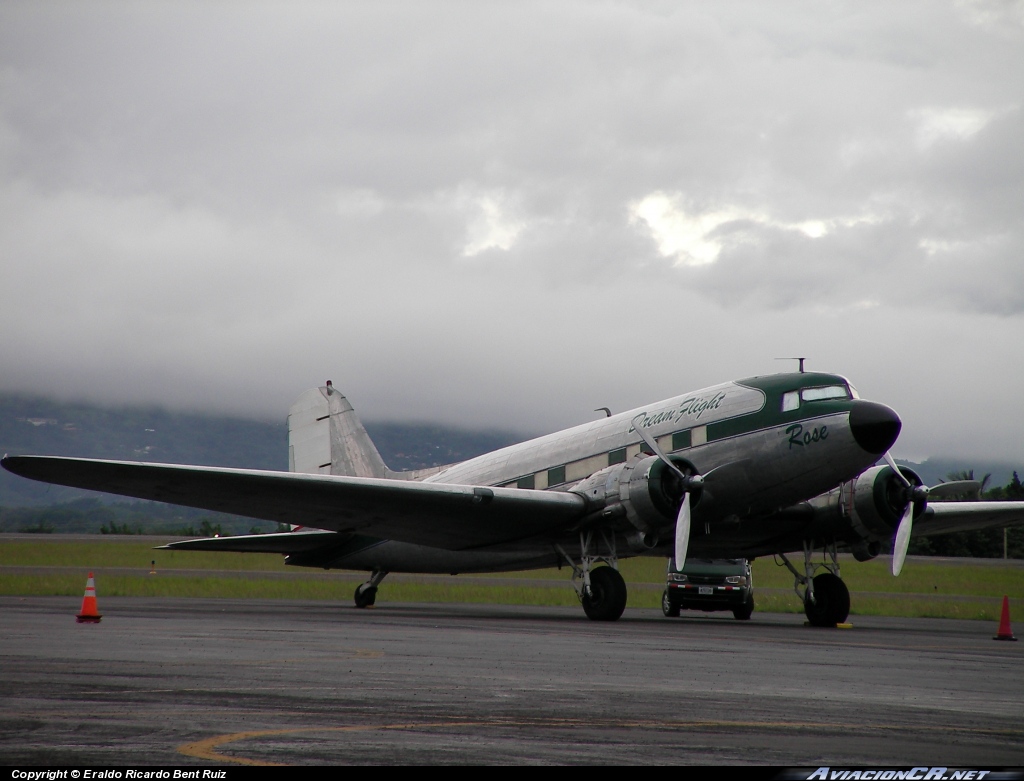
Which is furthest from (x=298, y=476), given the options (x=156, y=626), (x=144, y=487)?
(x=156, y=626)

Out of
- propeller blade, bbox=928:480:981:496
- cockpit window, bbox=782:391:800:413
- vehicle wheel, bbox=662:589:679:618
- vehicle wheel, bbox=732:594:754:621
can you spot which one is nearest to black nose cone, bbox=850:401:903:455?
cockpit window, bbox=782:391:800:413

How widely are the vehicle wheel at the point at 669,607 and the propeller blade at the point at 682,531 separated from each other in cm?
559

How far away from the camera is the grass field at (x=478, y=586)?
1262 inches

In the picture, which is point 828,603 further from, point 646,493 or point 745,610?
point 646,493

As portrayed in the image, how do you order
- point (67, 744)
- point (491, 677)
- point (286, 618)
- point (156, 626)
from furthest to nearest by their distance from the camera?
point (286, 618), point (156, 626), point (491, 677), point (67, 744)

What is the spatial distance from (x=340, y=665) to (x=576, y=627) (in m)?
8.45

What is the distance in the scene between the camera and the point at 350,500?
2153 cm

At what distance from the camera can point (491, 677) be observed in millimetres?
10727

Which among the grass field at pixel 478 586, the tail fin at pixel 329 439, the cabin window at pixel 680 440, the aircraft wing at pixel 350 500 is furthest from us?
the grass field at pixel 478 586

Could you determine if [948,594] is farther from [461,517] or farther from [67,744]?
[67,744]

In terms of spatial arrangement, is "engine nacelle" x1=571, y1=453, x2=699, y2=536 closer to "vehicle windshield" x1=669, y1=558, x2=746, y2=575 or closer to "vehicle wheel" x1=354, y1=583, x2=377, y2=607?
"vehicle windshield" x1=669, y1=558, x2=746, y2=575

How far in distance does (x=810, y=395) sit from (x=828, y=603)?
5.44m

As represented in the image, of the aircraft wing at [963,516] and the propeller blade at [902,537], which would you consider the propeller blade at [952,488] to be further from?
the aircraft wing at [963,516]

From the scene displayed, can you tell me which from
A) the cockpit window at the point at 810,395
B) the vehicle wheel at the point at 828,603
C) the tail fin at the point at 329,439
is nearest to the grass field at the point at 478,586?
the tail fin at the point at 329,439
